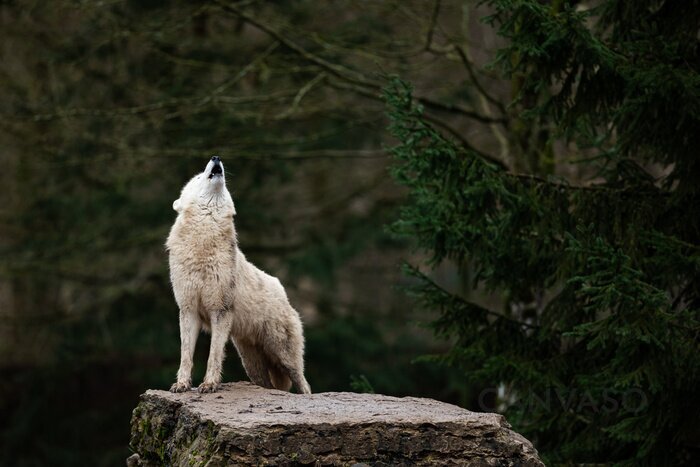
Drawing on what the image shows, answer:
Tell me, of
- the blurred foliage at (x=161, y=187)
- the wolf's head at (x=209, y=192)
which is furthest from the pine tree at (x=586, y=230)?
the blurred foliage at (x=161, y=187)

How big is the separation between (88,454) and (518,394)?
12.3 m

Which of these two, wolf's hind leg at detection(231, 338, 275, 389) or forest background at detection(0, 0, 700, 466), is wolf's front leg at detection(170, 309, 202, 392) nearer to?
wolf's hind leg at detection(231, 338, 275, 389)

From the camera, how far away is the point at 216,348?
630 cm

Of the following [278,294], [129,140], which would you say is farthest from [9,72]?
[278,294]

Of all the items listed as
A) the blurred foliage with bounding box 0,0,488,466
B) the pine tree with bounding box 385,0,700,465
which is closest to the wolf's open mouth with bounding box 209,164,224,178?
the pine tree with bounding box 385,0,700,465

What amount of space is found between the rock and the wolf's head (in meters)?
1.38

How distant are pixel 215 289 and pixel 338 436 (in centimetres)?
149

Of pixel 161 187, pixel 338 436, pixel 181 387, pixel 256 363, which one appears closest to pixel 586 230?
pixel 256 363

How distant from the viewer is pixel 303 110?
12.4 m

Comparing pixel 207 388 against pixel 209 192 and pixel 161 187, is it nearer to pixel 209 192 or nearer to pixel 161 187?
pixel 209 192

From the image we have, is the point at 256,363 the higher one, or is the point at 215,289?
the point at 215,289

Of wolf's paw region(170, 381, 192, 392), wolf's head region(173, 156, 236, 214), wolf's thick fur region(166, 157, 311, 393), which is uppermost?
wolf's head region(173, 156, 236, 214)

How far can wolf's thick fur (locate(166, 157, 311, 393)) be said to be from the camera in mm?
6348

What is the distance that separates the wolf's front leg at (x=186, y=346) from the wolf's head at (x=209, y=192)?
0.73m
